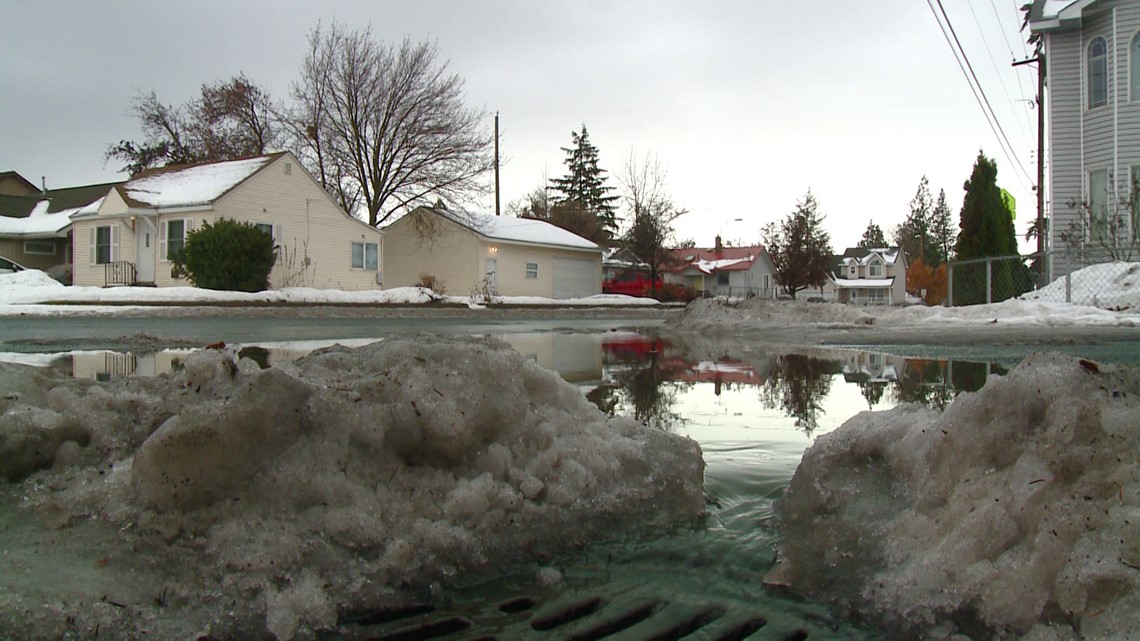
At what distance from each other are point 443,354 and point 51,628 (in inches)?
55.7

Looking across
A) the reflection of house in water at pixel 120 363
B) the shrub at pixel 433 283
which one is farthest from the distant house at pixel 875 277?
the reflection of house in water at pixel 120 363

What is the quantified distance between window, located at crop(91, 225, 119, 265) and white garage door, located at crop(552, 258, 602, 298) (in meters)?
19.9

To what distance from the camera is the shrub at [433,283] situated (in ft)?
118

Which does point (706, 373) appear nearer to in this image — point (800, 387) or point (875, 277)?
point (800, 387)

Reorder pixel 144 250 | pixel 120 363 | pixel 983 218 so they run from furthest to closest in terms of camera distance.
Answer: pixel 144 250
pixel 983 218
pixel 120 363

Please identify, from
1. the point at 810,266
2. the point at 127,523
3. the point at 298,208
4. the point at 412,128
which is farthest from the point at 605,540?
the point at 810,266

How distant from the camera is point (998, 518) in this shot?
6.18ft

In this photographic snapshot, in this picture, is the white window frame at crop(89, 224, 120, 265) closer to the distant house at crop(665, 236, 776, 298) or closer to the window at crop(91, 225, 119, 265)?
the window at crop(91, 225, 119, 265)

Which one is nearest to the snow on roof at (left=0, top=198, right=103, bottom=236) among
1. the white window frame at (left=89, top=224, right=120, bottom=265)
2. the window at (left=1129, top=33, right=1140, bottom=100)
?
the white window frame at (left=89, top=224, right=120, bottom=265)

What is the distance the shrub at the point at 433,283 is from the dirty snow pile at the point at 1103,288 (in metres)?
23.7

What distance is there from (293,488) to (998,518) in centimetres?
173

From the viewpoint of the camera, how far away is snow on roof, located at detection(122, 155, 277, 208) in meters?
29.4

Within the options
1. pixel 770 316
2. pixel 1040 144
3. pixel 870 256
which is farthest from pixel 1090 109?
pixel 870 256

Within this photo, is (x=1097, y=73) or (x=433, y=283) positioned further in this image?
(x=433, y=283)
